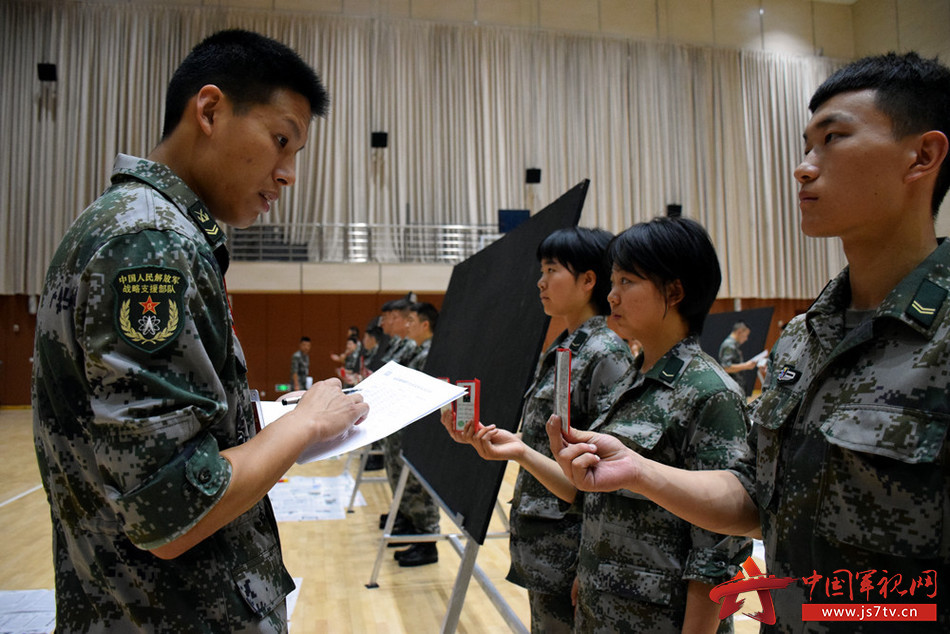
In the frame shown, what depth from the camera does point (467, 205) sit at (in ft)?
40.7

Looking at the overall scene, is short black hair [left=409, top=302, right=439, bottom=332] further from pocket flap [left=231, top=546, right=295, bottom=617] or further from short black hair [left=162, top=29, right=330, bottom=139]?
pocket flap [left=231, top=546, right=295, bottom=617]

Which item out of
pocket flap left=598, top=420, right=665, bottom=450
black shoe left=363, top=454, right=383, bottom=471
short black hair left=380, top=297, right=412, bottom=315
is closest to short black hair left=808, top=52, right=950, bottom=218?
pocket flap left=598, top=420, right=665, bottom=450

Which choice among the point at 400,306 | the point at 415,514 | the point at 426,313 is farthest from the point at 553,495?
the point at 400,306

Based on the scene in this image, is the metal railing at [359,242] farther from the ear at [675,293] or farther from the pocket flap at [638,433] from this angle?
the pocket flap at [638,433]

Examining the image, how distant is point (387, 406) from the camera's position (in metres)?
1.21

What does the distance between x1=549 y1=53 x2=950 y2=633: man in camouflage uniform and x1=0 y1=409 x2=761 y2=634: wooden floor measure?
84.8 inches

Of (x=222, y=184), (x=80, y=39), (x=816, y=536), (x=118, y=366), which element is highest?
(x=80, y=39)

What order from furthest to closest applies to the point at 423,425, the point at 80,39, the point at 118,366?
the point at 80,39
the point at 423,425
the point at 118,366

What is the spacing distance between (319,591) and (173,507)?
285 centimetres

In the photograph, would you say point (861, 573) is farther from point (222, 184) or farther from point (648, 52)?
point (648, 52)

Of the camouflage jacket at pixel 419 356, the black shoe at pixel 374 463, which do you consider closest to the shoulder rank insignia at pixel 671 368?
the camouflage jacket at pixel 419 356

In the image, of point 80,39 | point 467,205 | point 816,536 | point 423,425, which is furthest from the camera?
point 467,205

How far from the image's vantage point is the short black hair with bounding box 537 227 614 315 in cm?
186

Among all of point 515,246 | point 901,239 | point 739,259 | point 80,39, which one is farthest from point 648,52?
point 901,239
